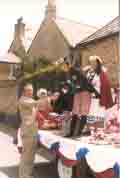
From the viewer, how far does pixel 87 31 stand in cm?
2408

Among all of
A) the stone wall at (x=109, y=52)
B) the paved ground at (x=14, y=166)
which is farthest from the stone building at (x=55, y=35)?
the paved ground at (x=14, y=166)

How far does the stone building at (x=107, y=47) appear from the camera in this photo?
605 inches

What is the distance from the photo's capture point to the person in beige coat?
7.38m

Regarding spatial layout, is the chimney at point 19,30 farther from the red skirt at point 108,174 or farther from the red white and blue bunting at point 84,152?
the red skirt at point 108,174

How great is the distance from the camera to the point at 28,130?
24.3 feet

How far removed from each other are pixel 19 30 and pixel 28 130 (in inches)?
1006

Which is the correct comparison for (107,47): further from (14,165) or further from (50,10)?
(50,10)

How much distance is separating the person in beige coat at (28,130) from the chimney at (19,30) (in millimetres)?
24542

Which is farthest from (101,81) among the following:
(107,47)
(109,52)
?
(107,47)

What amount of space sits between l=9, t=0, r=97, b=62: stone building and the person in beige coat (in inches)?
512

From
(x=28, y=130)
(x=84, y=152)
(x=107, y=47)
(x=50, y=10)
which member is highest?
(x=50, y=10)

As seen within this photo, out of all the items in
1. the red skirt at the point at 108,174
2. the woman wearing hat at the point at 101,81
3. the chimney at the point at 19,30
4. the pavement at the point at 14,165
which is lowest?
the pavement at the point at 14,165

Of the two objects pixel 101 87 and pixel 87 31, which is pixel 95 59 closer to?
pixel 101 87

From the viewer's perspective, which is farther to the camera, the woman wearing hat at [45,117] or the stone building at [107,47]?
the stone building at [107,47]
